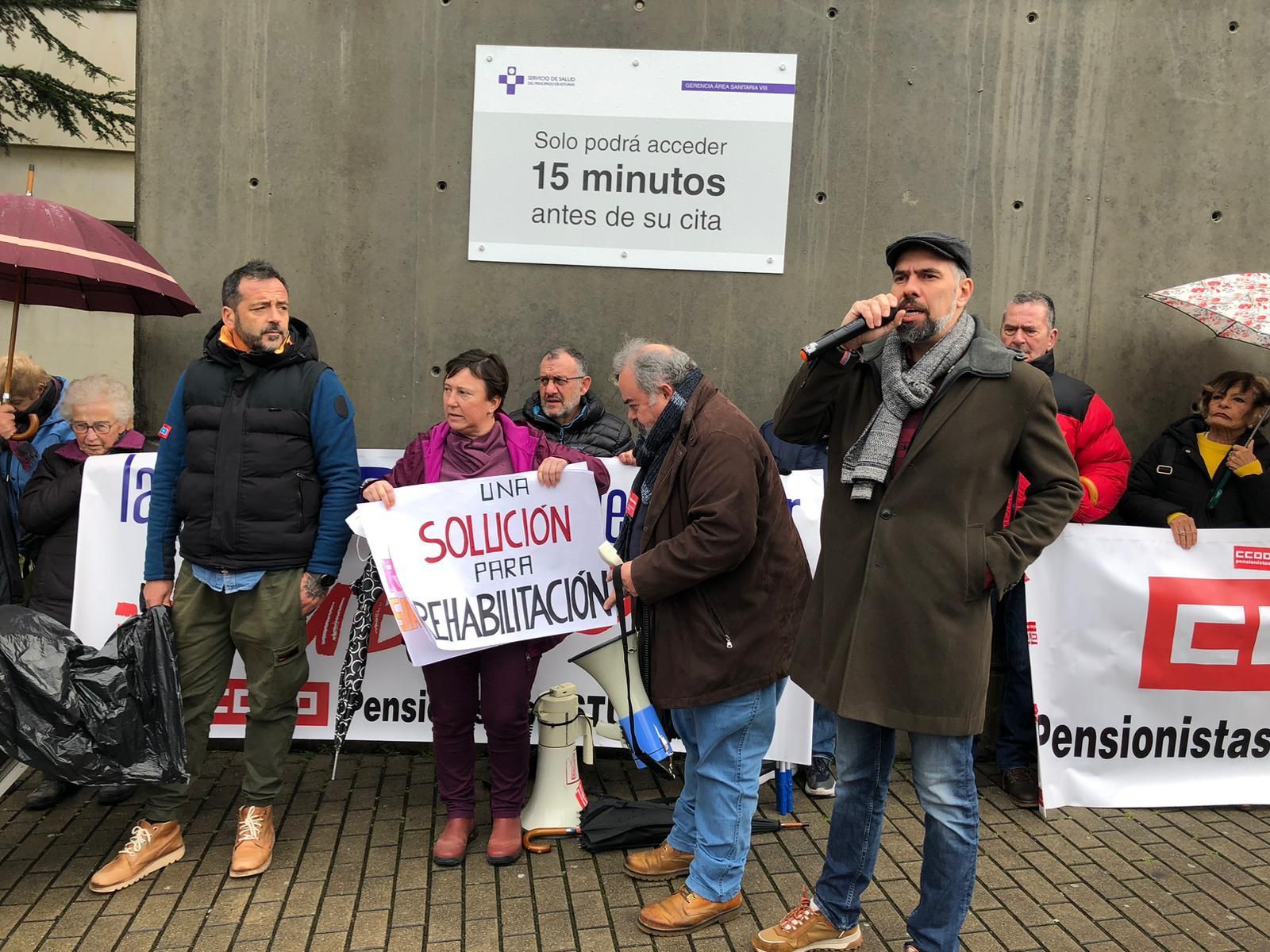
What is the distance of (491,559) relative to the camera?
4.09 m

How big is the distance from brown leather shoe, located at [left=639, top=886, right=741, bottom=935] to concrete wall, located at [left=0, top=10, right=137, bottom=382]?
13.3 meters

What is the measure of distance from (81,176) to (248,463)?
14.3 m

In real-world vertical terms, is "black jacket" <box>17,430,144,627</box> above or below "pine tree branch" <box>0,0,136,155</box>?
below

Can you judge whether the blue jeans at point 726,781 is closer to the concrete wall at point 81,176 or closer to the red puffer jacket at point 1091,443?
the red puffer jacket at point 1091,443

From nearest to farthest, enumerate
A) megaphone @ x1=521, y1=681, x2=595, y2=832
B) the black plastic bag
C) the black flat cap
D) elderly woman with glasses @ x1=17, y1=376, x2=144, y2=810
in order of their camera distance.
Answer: the black flat cap < the black plastic bag < megaphone @ x1=521, y1=681, x2=595, y2=832 < elderly woman with glasses @ x1=17, y1=376, x2=144, y2=810

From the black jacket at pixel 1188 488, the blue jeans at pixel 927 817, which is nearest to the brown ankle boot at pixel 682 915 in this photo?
the blue jeans at pixel 927 817

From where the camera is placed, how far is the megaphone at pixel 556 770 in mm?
4207

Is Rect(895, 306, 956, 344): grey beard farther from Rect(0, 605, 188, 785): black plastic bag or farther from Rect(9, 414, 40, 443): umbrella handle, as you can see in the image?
Rect(9, 414, 40, 443): umbrella handle

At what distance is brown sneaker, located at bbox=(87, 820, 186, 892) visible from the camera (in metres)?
3.74

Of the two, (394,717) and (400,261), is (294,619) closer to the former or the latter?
(394,717)

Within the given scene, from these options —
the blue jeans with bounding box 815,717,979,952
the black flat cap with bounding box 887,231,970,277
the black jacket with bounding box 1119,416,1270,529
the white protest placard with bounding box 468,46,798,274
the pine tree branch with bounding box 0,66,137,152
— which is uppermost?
the pine tree branch with bounding box 0,66,137,152

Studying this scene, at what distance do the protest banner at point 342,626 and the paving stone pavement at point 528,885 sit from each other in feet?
1.07

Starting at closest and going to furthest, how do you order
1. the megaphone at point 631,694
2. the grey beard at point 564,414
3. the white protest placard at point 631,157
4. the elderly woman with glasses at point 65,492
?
the megaphone at point 631,694 < the elderly woman with glasses at point 65,492 < the grey beard at point 564,414 < the white protest placard at point 631,157

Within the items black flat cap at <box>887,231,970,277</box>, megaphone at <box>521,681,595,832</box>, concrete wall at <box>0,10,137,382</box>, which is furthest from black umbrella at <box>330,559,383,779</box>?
concrete wall at <box>0,10,137,382</box>
